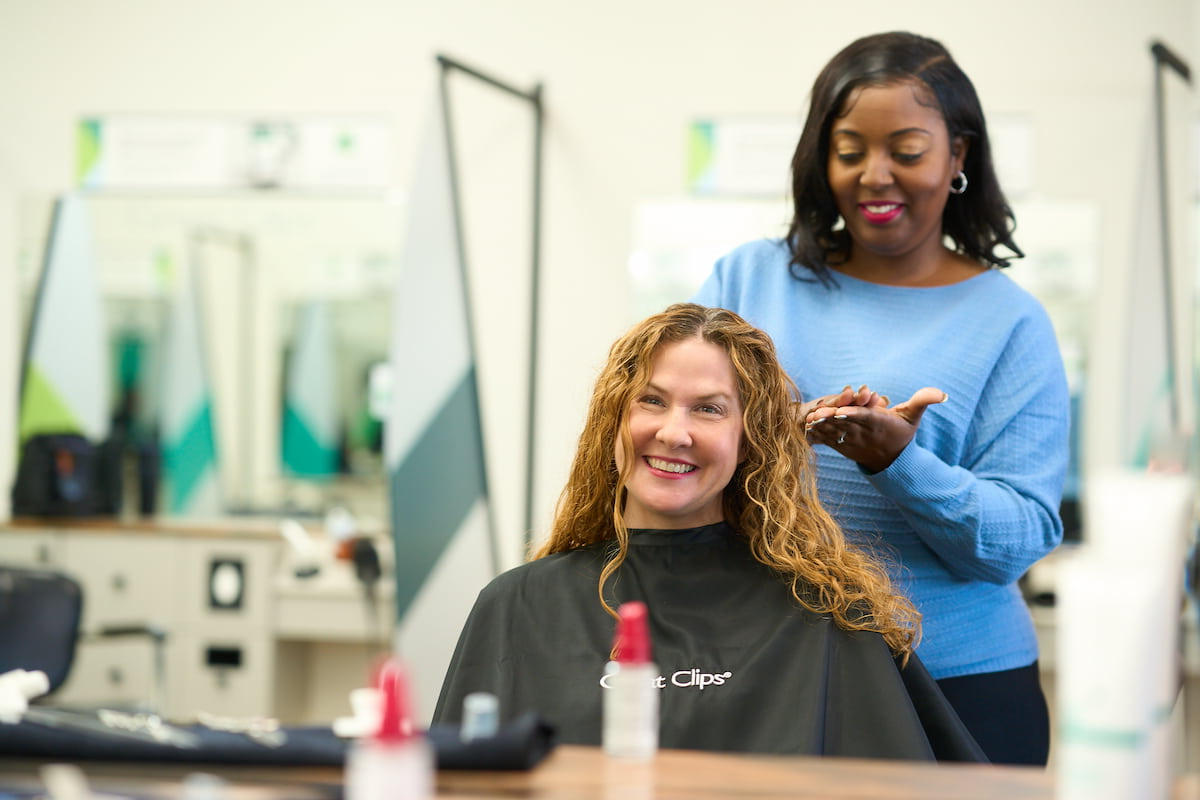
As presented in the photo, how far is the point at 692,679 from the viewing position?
1.63 meters

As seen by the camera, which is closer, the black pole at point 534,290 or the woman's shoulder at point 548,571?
the woman's shoulder at point 548,571

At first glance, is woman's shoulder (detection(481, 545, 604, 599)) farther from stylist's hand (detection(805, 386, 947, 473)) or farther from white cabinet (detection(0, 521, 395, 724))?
white cabinet (detection(0, 521, 395, 724))

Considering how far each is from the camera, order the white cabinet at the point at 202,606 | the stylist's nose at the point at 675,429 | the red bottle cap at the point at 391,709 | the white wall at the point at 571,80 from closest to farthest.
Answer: the red bottle cap at the point at 391,709
the stylist's nose at the point at 675,429
the white wall at the point at 571,80
the white cabinet at the point at 202,606

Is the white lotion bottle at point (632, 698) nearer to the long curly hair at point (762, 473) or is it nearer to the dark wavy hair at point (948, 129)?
the long curly hair at point (762, 473)

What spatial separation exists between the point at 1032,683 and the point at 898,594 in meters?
0.29

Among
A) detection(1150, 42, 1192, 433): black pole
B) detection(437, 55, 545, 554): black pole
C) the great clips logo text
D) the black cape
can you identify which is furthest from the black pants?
detection(437, 55, 545, 554): black pole

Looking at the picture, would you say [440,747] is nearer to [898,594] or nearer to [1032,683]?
[898,594]

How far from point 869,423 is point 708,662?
1.31ft

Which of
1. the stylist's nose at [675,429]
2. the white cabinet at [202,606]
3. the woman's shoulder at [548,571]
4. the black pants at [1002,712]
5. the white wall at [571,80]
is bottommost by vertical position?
the white cabinet at [202,606]

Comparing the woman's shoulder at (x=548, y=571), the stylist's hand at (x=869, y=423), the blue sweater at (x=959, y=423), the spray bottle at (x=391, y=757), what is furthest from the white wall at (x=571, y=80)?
the spray bottle at (x=391, y=757)

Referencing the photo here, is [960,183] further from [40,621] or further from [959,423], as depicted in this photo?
[40,621]

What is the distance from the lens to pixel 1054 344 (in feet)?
6.01

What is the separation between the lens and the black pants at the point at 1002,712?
1.75 m

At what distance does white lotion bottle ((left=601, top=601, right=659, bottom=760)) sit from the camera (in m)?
1.08
